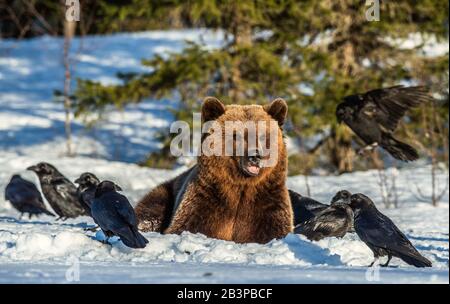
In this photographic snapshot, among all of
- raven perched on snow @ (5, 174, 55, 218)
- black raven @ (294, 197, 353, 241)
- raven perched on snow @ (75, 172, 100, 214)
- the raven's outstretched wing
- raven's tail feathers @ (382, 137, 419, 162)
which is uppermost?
the raven's outstretched wing

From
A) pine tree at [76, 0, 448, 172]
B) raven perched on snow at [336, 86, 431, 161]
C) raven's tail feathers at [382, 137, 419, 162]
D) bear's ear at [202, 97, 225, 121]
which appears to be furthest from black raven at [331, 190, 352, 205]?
pine tree at [76, 0, 448, 172]

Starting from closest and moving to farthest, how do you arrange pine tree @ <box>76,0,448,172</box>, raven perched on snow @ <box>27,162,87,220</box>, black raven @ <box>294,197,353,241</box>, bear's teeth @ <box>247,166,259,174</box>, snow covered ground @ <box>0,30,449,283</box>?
snow covered ground @ <box>0,30,449,283</box> < bear's teeth @ <box>247,166,259,174</box> < black raven @ <box>294,197,353,241</box> < raven perched on snow @ <box>27,162,87,220</box> < pine tree @ <box>76,0,448,172</box>

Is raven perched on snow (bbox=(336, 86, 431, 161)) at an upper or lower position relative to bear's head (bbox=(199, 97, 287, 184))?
lower

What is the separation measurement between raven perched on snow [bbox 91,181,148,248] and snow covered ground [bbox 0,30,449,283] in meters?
0.12

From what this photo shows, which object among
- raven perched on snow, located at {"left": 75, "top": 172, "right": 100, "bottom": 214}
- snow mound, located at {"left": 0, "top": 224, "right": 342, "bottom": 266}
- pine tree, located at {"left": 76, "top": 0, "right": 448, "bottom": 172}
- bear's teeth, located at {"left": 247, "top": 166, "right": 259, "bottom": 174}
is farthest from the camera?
pine tree, located at {"left": 76, "top": 0, "right": 448, "bottom": 172}

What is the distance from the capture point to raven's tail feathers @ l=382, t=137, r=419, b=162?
11.6 meters

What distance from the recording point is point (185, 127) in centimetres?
1772

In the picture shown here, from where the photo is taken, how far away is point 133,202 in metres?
13.8

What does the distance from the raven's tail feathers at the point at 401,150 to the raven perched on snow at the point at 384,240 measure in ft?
13.8

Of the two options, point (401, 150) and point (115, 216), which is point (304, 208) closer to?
point (401, 150)

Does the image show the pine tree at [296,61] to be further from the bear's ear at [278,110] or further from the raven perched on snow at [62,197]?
the bear's ear at [278,110]

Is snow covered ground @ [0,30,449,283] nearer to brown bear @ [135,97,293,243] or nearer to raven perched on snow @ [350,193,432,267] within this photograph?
raven perched on snow @ [350,193,432,267]

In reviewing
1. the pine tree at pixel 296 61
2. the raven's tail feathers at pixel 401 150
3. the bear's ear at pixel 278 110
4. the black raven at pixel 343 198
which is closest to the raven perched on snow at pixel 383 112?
the raven's tail feathers at pixel 401 150

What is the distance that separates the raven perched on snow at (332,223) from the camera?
7.92 meters
